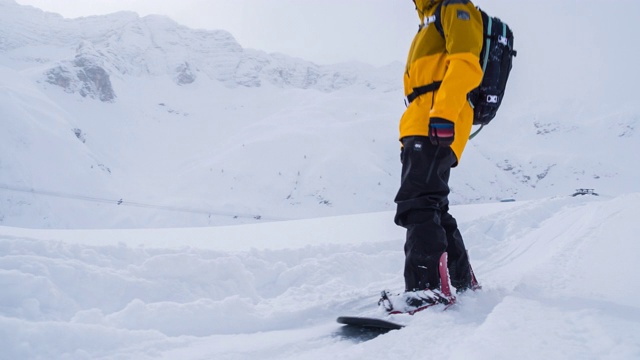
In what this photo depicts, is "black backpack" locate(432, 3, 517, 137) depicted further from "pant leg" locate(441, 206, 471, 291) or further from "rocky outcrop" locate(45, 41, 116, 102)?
"rocky outcrop" locate(45, 41, 116, 102)

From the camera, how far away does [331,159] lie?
77.0 ft

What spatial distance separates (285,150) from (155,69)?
27.9 m

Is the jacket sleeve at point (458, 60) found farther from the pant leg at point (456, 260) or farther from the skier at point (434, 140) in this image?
the pant leg at point (456, 260)

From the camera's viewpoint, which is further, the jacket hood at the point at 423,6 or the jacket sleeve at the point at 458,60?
the jacket hood at the point at 423,6

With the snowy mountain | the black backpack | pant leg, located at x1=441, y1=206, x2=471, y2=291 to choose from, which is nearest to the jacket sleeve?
the black backpack

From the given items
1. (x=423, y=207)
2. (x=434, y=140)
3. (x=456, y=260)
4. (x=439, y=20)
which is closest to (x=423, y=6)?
(x=439, y=20)

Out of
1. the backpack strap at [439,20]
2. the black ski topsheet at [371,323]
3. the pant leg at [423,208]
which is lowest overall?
the black ski topsheet at [371,323]

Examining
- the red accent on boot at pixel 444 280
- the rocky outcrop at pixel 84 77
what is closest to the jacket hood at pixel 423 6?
the red accent on boot at pixel 444 280

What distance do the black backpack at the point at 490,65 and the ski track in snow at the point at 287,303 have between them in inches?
36.4

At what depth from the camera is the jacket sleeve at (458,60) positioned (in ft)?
6.04

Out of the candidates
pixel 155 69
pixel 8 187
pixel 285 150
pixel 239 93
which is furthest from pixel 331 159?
pixel 155 69

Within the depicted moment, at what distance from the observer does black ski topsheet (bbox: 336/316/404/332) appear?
1.55 m

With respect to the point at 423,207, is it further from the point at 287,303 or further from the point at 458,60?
the point at 287,303

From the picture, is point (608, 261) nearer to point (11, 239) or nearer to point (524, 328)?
point (524, 328)
